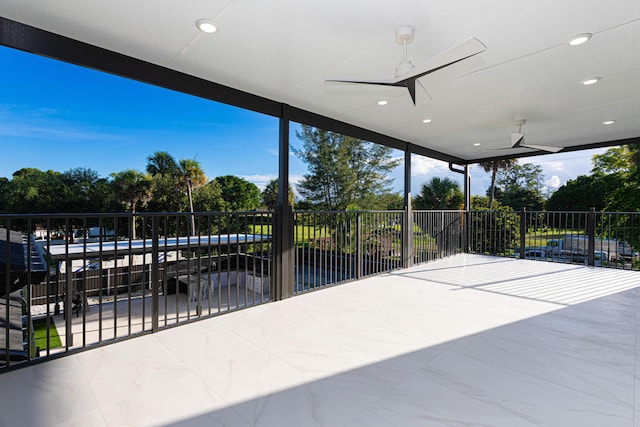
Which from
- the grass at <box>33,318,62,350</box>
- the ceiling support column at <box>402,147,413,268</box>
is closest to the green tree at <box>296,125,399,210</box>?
the ceiling support column at <box>402,147,413,268</box>

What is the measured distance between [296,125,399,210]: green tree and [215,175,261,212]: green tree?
4.59 m

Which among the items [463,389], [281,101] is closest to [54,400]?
[463,389]

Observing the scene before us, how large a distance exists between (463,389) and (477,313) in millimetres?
1482

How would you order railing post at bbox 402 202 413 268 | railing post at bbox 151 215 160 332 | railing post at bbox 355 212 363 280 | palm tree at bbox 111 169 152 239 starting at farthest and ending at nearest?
1. palm tree at bbox 111 169 152 239
2. railing post at bbox 402 202 413 268
3. railing post at bbox 355 212 363 280
4. railing post at bbox 151 215 160 332

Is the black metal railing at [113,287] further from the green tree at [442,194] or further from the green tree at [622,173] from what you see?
the green tree at [442,194]

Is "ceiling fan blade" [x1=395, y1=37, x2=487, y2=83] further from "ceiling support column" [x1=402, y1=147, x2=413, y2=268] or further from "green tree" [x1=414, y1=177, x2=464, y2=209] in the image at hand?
"green tree" [x1=414, y1=177, x2=464, y2=209]

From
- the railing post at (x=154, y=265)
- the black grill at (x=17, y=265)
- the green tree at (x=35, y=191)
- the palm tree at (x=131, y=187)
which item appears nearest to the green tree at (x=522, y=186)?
the palm tree at (x=131, y=187)

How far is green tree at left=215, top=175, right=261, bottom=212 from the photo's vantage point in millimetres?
20562

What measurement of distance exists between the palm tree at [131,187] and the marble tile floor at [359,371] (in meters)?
17.9

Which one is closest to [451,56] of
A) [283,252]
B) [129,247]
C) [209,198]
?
[283,252]

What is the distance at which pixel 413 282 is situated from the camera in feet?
14.5

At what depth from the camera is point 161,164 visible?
62.5 ft

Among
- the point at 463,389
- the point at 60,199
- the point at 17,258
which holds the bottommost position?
the point at 463,389

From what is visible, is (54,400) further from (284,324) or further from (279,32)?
(279,32)
